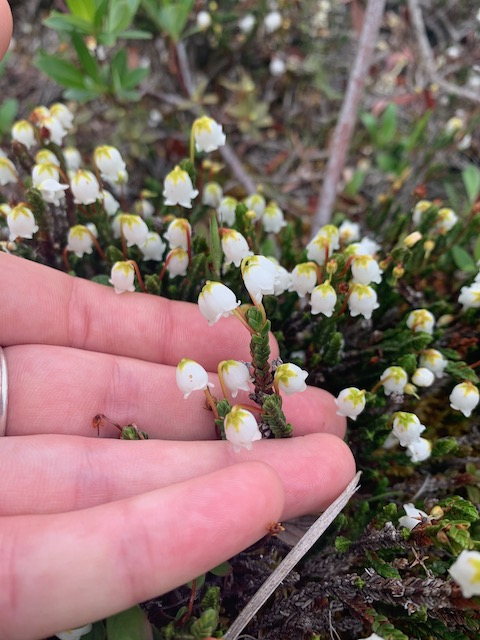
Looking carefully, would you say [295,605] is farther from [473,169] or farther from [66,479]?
[473,169]

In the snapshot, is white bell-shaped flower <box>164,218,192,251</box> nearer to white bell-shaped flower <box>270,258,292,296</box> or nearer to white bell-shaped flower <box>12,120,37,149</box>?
white bell-shaped flower <box>270,258,292,296</box>

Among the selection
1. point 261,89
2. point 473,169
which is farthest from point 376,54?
point 473,169

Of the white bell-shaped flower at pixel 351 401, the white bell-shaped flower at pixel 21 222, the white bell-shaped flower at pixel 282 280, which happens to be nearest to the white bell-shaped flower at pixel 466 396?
the white bell-shaped flower at pixel 351 401

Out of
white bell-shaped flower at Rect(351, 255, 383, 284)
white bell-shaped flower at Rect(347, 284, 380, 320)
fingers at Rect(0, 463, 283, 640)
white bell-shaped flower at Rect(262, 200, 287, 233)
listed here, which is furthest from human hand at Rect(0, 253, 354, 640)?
white bell-shaped flower at Rect(262, 200, 287, 233)

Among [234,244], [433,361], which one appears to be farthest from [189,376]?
[433,361]

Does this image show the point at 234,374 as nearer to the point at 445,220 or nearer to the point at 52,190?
the point at 52,190

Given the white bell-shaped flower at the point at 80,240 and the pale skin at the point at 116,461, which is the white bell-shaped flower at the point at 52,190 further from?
the pale skin at the point at 116,461
